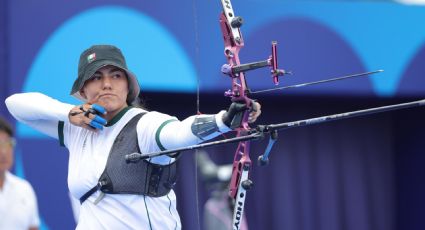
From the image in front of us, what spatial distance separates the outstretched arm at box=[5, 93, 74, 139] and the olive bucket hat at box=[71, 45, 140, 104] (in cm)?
10

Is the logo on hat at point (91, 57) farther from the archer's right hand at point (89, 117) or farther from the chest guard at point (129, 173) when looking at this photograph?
the chest guard at point (129, 173)

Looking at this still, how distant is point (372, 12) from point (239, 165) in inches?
125

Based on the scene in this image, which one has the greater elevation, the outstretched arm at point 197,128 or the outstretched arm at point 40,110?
the outstretched arm at point 40,110

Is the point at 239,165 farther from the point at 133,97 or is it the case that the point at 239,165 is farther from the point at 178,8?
the point at 178,8

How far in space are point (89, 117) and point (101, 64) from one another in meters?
0.19

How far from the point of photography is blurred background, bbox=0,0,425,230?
5086 mm

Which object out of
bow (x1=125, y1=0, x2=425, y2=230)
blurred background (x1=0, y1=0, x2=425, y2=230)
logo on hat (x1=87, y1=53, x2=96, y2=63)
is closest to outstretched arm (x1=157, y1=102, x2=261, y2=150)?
bow (x1=125, y1=0, x2=425, y2=230)

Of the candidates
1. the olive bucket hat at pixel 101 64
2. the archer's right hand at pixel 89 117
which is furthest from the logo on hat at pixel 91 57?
the archer's right hand at pixel 89 117

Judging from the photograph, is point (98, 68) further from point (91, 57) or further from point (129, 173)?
point (129, 173)

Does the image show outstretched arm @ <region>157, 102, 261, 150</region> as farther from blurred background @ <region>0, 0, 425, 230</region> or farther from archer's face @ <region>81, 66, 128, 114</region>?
blurred background @ <region>0, 0, 425, 230</region>

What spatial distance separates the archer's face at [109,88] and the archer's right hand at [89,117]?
47 millimetres

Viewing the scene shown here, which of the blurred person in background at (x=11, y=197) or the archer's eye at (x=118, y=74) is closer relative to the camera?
the archer's eye at (x=118, y=74)

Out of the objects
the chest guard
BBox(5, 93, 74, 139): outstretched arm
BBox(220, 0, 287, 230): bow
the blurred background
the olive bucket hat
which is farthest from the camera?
the blurred background

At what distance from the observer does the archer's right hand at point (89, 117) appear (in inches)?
115
